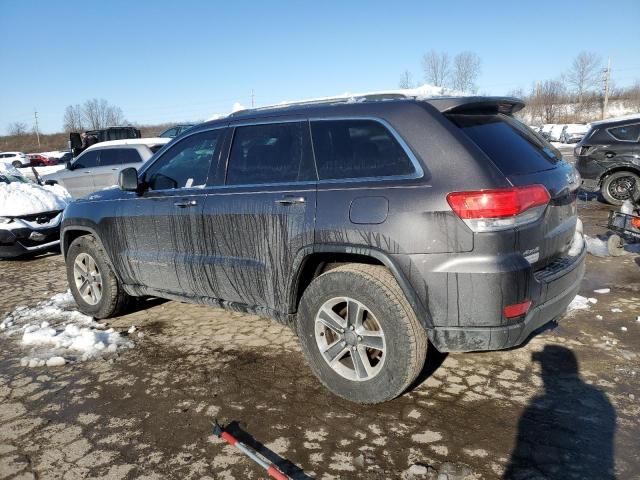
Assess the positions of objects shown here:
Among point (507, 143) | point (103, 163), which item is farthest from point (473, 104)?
point (103, 163)

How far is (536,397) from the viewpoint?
3.23 m

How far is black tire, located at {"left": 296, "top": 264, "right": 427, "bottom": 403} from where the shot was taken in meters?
2.94

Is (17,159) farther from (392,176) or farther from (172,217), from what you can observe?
(392,176)

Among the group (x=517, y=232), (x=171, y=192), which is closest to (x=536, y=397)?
(x=517, y=232)

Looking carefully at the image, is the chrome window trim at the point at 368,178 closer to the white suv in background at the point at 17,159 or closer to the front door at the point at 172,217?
the front door at the point at 172,217

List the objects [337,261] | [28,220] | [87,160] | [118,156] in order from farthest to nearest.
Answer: [87,160], [118,156], [28,220], [337,261]

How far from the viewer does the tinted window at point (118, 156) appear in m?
11.1

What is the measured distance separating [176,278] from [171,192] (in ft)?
2.35

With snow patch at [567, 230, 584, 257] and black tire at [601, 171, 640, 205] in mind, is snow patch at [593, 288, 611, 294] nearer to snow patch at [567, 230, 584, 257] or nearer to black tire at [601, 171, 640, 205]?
A: snow patch at [567, 230, 584, 257]

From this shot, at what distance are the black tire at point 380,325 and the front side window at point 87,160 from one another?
33.8ft

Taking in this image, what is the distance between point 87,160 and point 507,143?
1130cm

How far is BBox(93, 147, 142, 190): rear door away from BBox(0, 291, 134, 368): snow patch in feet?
20.3

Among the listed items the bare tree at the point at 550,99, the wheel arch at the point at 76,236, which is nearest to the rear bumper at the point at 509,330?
the wheel arch at the point at 76,236

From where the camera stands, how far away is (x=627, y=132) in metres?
10.5
